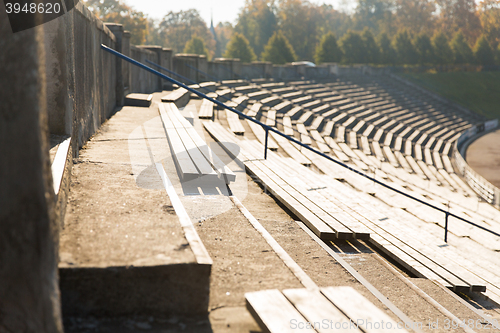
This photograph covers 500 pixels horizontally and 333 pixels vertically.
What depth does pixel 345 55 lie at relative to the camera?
171 feet

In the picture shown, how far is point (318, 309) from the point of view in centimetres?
252

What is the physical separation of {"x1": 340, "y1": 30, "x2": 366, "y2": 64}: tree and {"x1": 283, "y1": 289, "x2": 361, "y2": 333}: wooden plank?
52.4 metres

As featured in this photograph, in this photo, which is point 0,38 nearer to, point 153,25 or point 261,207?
point 261,207

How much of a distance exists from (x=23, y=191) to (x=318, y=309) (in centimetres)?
170

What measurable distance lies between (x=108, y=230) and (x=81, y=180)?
113 centimetres

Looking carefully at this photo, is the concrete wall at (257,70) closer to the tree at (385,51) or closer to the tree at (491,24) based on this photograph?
the tree at (385,51)

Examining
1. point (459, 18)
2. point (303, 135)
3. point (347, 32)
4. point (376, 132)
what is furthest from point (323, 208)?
point (459, 18)

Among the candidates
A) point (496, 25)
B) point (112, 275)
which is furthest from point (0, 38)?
point (496, 25)

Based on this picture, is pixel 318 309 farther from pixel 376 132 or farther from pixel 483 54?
pixel 483 54

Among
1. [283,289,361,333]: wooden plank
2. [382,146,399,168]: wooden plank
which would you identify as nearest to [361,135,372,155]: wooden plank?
[382,146,399,168]: wooden plank

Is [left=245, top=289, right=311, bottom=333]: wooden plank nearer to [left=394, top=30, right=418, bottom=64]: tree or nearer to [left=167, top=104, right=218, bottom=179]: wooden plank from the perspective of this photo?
[left=167, top=104, right=218, bottom=179]: wooden plank

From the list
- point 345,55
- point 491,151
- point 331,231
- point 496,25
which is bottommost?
point 491,151

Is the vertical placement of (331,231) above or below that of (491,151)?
above

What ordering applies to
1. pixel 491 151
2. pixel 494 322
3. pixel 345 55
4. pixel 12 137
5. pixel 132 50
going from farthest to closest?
pixel 345 55, pixel 491 151, pixel 132 50, pixel 494 322, pixel 12 137
